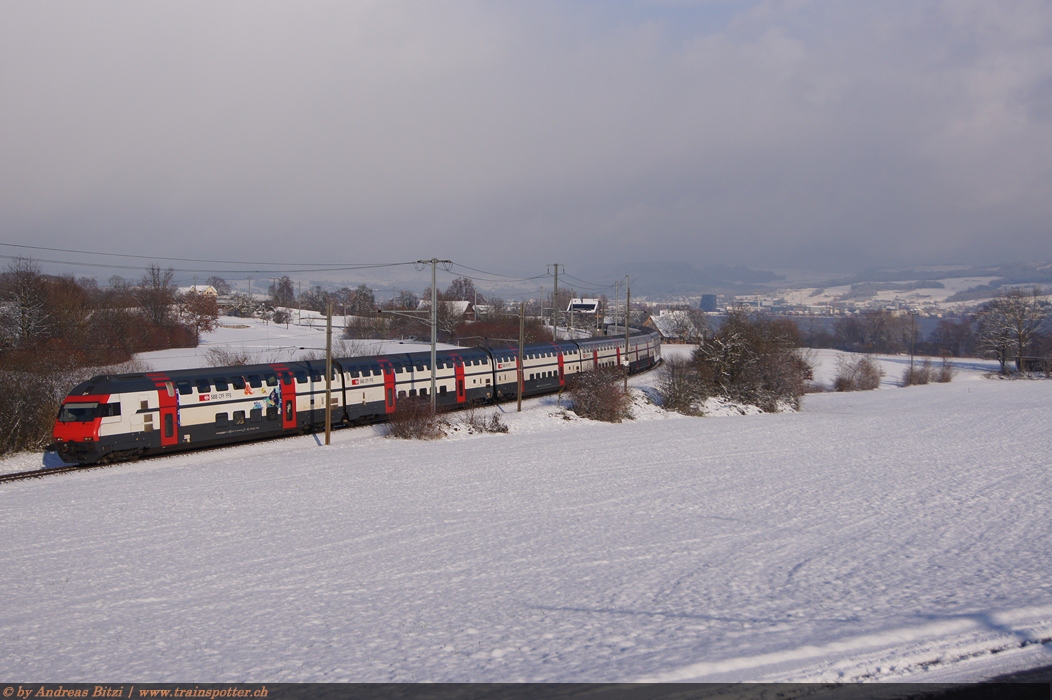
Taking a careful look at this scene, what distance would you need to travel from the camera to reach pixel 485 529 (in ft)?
55.7

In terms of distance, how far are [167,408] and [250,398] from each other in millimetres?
3640

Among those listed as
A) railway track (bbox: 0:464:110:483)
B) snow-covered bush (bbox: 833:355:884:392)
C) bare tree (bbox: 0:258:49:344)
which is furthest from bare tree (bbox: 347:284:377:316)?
railway track (bbox: 0:464:110:483)

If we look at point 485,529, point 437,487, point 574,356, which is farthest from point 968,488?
point 574,356

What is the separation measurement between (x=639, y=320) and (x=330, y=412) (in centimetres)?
11604

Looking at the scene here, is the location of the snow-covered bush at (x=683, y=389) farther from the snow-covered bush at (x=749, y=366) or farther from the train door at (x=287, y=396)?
the train door at (x=287, y=396)

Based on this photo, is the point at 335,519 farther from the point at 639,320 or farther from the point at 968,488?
the point at 639,320

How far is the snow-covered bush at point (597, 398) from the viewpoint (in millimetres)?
43719

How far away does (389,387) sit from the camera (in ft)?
120

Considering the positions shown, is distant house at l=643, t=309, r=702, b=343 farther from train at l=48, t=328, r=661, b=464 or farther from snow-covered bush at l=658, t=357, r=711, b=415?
train at l=48, t=328, r=661, b=464

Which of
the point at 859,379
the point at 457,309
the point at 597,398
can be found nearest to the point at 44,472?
the point at 597,398

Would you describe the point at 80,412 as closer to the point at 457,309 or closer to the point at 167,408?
the point at 167,408

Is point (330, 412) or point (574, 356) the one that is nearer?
point (330, 412)

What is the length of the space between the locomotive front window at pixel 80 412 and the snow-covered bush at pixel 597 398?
2705 cm

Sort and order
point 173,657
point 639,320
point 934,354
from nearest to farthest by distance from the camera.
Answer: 1. point 173,657
2. point 934,354
3. point 639,320
